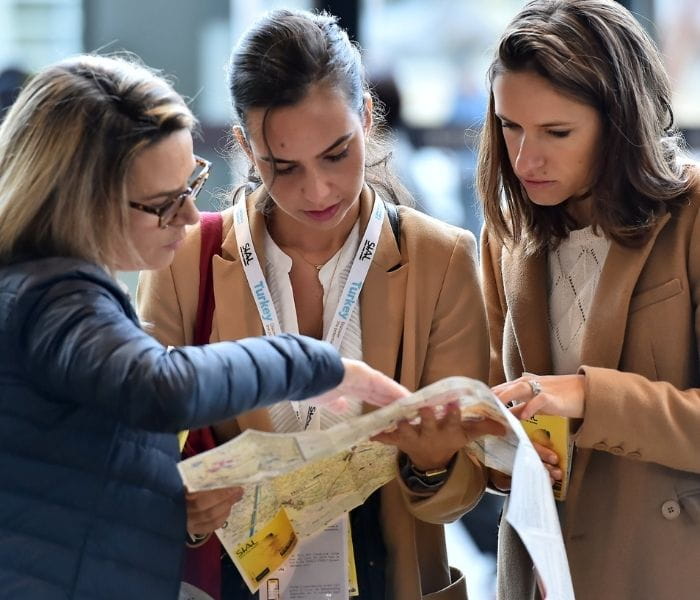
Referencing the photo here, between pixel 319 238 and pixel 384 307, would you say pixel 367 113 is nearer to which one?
pixel 319 238

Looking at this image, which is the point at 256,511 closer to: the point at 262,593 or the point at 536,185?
the point at 262,593

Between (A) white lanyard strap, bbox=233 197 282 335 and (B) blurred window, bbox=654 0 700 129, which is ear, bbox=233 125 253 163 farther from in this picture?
(B) blurred window, bbox=654 0 700 129

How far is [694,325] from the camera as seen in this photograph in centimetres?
206

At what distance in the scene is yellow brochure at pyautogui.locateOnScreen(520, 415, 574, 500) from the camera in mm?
1980

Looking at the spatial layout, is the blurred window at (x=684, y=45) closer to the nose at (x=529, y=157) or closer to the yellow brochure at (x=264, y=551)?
the nose at (x=529, y=157)

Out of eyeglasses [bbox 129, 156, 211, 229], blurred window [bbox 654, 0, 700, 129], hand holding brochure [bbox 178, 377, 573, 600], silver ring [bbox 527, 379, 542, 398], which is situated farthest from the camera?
blurred window [bbox 654, 0, 700, 129]

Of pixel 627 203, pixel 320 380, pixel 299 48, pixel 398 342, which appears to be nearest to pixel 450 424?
pixel 398 342

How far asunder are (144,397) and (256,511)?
0.54 metres

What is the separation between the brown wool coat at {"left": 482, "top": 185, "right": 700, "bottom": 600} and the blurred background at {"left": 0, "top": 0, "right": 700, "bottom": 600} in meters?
2.70

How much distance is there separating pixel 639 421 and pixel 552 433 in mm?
149

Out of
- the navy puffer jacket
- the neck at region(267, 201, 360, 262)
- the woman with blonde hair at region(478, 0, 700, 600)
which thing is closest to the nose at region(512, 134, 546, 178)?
the woman with blonde hair at region(478, 0, 700, 600)

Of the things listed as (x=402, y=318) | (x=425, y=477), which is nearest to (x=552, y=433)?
(x=425, y=477)

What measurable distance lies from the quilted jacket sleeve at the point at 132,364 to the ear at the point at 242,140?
630mm

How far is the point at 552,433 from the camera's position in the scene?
1995mm
